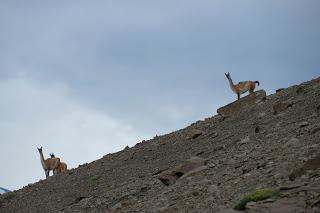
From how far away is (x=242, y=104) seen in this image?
34.9 meters

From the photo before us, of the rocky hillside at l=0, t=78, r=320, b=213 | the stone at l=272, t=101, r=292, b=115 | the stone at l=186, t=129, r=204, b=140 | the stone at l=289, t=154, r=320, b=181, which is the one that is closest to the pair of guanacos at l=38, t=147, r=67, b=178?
the rocky hillside at l=0, t=78, r=320, b=213

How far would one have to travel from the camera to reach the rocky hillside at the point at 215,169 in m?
15.1

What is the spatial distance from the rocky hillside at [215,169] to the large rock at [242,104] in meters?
0.07

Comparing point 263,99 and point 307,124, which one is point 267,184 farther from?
point 263,99

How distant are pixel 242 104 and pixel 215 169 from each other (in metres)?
14.9

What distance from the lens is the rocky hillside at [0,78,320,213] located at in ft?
49.6

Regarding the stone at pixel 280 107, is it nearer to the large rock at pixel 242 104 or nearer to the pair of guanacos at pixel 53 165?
the large rock at pixel 242 104

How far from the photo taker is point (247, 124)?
29875 mm

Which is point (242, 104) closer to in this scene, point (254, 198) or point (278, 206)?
point (254, 198)

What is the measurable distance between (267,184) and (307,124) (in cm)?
846

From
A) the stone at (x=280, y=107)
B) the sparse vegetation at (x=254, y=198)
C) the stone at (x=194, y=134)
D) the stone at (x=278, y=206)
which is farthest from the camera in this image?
the stone at (x=194, y=134)

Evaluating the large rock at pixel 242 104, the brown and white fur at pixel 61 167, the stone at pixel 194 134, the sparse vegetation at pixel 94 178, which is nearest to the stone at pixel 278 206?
the sparse vegetation at pixel 94 178

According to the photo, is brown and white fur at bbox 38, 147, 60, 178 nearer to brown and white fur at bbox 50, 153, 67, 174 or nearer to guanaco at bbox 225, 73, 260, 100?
brown and white fur at bbox 50, 153, 67, 174

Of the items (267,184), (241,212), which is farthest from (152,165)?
(241,212)
